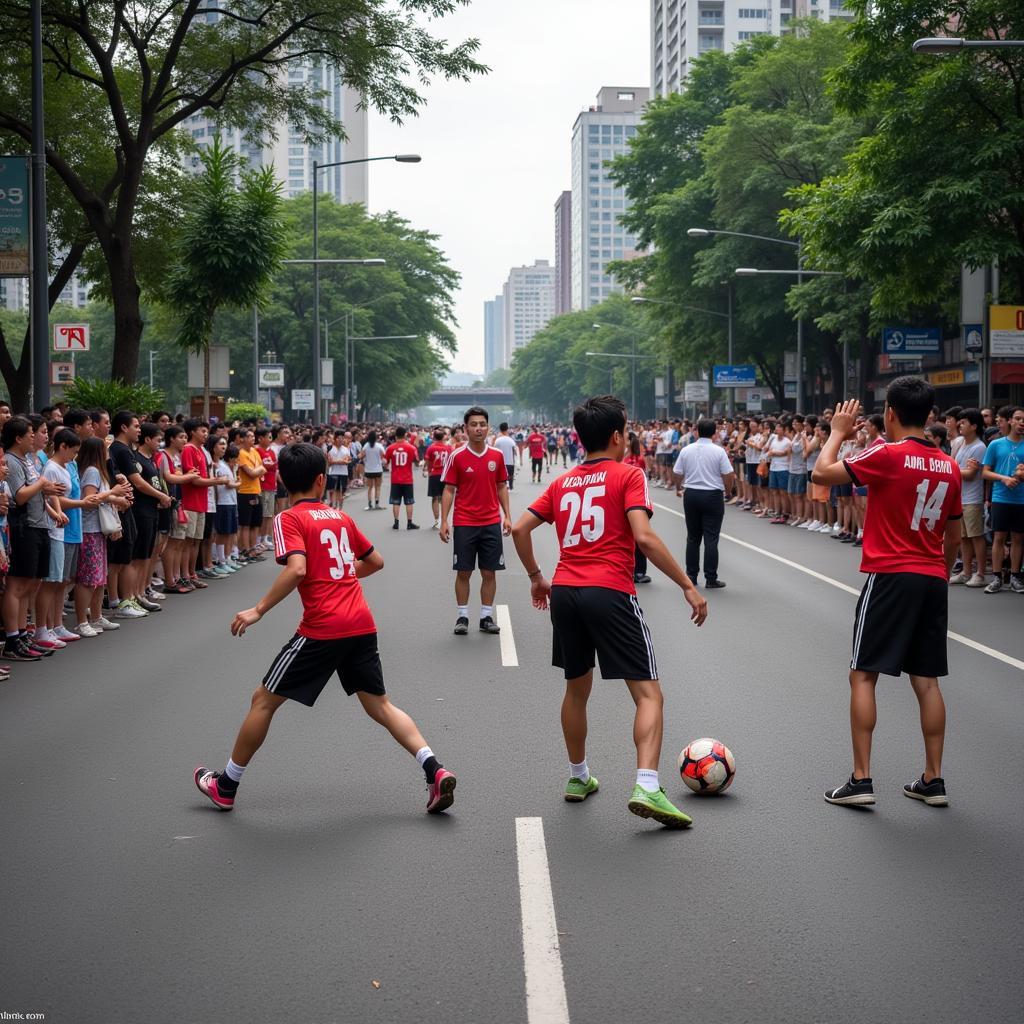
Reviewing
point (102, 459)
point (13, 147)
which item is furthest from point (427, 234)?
point (102, 459)

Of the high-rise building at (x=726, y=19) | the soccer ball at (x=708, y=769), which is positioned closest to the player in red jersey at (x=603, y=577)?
the soccer ball at (x=708, y=769)

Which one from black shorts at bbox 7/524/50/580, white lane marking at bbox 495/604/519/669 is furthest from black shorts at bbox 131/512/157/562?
white lane marking at bbox 495/604/519/669

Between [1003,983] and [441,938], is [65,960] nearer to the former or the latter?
[441,938]

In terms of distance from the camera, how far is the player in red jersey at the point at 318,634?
6161mm

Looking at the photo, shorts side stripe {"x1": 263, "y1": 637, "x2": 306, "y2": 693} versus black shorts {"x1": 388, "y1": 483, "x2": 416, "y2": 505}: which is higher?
shorts side stripe {"x1": 263, "y1": 637, "x2": 306, "y2": 693}

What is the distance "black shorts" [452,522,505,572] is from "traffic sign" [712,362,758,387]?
39.0 meters

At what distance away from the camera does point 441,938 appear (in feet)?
15.1

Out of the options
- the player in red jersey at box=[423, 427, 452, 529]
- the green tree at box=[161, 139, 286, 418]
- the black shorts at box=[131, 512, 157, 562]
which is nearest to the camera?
the black shorts at box=[131, 512, 157, 562]

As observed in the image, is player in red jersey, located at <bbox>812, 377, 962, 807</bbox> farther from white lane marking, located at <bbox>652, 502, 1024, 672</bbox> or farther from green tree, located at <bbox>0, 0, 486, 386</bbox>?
green tree, located at <bbox>0, 0, 486, 386</bbox>

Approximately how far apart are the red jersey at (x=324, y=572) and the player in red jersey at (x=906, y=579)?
2.11 m

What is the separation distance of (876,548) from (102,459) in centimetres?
776

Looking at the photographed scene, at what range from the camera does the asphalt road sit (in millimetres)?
4176

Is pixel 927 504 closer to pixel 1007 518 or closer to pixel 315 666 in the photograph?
pixel 315 666

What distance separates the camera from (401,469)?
25078mm
